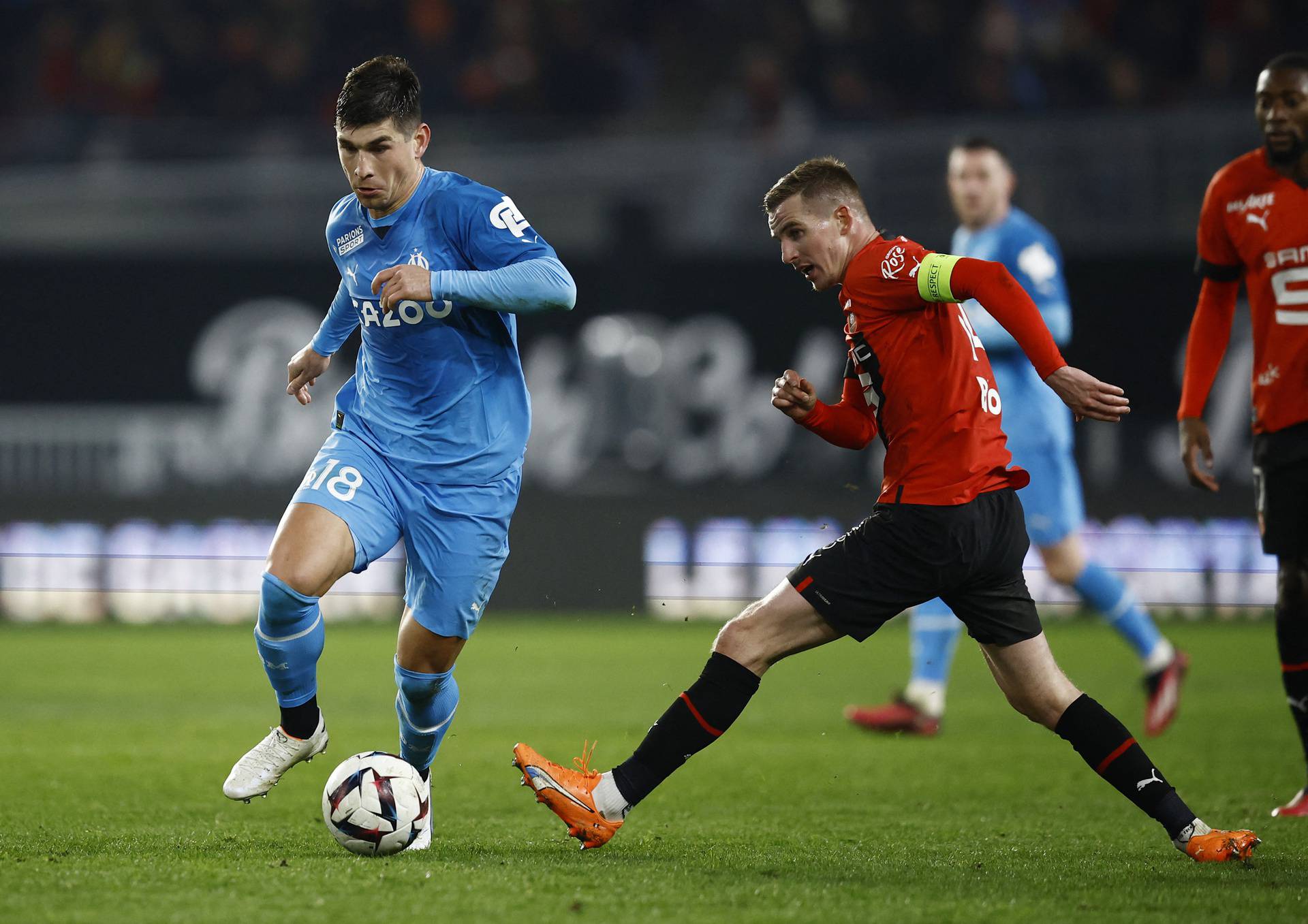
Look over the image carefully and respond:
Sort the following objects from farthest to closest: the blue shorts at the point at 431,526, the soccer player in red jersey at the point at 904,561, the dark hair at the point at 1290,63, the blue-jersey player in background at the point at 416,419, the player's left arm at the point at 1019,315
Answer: the dark hair at the point at 1290,63 → the blue shorts at the point at 431,526 → the blue-jersey player in background at the point at 416,419 → the soccer player in red jersey at the point at 904,561 → the player's left arm at the point at 1019,315

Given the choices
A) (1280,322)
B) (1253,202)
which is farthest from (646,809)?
(1253,202)

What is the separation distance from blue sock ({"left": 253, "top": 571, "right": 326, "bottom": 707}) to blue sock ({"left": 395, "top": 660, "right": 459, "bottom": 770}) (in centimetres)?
28

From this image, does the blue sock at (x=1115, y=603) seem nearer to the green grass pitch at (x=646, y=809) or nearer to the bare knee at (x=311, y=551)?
the green grass pitch at (x=646, y=809)

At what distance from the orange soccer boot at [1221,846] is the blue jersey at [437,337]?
2212mm

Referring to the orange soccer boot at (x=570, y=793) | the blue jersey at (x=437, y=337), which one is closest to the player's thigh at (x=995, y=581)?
the orange soccer boot at (x=570, y=793)

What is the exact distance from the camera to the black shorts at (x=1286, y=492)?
5000 mm

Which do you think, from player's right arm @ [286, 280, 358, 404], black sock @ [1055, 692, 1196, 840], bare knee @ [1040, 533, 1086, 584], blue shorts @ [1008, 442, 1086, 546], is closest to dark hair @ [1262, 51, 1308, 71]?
black sock @ [1055, 692, 1196, 840]

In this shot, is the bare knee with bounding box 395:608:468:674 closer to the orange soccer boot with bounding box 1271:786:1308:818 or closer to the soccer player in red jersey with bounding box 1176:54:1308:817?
the soccer player in red jersey with bounding box 1176:54:1308:817

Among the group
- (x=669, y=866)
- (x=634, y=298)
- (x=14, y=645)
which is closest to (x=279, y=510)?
(x=14, y=645)

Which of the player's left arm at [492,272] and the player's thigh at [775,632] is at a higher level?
the player's left arm at [492,272]

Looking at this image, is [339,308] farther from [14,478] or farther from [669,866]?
[14,478]

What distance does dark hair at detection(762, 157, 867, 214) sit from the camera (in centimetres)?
434

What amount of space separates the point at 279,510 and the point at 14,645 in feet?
7.75

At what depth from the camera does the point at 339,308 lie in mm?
4906
